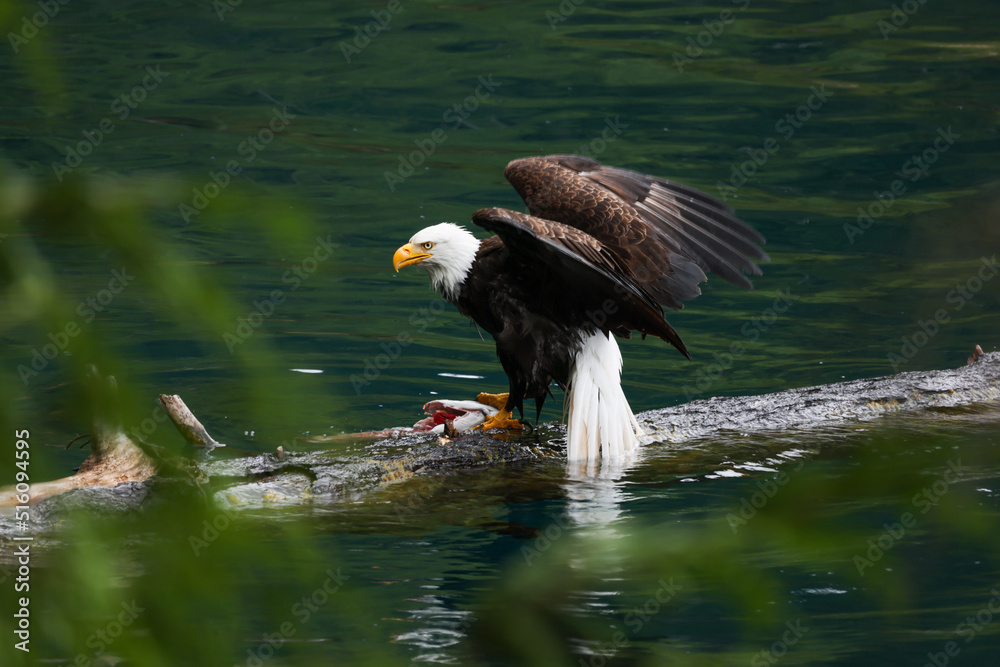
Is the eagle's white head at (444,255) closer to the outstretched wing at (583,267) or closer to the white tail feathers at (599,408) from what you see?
the outstretched wing at (583,267)

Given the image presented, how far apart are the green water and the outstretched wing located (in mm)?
491

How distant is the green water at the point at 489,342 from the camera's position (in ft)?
2.37

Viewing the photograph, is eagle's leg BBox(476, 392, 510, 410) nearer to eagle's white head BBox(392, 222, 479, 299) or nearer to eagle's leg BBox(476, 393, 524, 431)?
eagle's leg BBox(476, 393, 524, 431)

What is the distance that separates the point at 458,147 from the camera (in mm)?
9711

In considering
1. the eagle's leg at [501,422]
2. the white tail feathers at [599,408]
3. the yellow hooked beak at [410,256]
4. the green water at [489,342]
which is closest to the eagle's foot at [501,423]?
the eagle's leg at [501,422]

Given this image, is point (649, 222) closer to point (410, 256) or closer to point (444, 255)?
point (444, 255)

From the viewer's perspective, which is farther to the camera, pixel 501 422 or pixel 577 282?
pixel 501 422

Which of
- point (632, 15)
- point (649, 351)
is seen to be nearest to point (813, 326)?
point (649, 351)

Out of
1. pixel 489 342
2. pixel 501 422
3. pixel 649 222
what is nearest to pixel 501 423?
pixel 501 422

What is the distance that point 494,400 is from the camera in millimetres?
4277

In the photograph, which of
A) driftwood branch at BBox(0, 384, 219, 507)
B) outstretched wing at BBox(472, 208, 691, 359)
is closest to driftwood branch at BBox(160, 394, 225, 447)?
driftwood branch at BBox(0, 384, 219, 507)

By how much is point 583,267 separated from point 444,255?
0.83 metres

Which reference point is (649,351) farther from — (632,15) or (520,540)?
(632,15)

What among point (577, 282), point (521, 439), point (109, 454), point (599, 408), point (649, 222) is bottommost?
point (521, 439)
